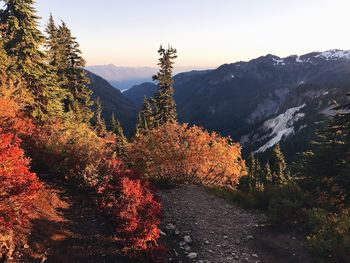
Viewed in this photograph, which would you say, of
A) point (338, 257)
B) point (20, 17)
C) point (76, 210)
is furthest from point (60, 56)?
point (338, 257)

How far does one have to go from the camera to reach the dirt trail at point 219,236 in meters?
13.7

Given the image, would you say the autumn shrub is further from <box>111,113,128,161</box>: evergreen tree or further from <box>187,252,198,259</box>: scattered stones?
<box>187,252,198,259</box>: scattered stones

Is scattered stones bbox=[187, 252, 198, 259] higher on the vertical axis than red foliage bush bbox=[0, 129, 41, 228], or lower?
lower

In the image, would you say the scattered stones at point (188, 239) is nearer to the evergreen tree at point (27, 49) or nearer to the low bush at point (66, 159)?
the low bush at point (66, 159)

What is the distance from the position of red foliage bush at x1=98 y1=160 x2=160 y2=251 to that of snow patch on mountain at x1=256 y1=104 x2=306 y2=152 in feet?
500

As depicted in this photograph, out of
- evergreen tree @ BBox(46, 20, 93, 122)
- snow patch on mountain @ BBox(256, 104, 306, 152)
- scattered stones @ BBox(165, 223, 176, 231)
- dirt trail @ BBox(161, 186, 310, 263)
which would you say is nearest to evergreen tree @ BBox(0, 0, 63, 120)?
evergreen tree @ BBox(46, 20, 93, 122)

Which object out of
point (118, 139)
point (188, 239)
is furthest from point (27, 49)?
point (118, 139)

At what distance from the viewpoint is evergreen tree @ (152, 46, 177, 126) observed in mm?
41719

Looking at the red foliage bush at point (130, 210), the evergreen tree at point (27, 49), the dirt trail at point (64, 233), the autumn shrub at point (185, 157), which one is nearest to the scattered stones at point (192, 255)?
the red foliage bush at point (130, 210)

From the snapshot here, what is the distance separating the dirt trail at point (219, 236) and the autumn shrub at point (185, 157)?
15.5ft

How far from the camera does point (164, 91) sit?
42.7 m

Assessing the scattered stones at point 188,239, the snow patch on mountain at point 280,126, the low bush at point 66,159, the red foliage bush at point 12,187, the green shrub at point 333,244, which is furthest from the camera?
the snow patch on mountain at point 280,126

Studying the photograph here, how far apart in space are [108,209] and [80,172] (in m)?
3.26

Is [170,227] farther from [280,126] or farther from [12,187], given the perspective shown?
[280,126]
